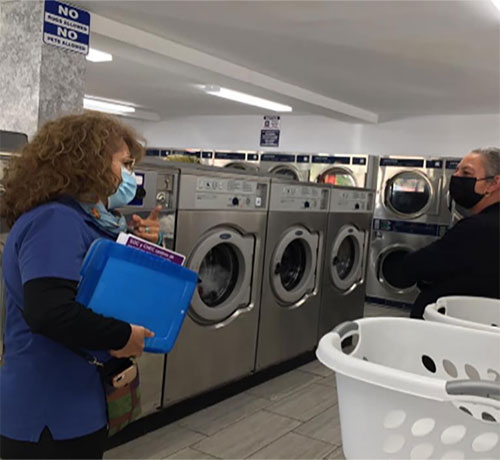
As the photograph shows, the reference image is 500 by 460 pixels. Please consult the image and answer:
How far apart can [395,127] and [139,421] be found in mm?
Answer: 5250

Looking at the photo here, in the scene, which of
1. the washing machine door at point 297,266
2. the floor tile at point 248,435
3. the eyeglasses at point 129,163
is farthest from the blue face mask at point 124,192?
the washing machine door at point 297,266

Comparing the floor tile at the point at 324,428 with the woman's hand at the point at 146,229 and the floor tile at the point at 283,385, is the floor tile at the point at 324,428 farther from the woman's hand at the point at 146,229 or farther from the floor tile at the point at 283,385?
the woman's hand at the point at 146,229

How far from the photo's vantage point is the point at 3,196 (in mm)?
1358

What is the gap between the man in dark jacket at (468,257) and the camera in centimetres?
204

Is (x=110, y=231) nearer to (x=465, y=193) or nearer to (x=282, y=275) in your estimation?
(x=465, y=193)

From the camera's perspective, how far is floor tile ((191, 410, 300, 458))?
8.82 ft

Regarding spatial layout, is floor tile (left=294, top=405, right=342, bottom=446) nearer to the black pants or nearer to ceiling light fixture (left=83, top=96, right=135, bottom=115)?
the black pants

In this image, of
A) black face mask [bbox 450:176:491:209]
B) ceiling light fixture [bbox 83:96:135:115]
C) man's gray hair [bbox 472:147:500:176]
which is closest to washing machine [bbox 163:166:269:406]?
black face mask [bbox 450:176:491:209]

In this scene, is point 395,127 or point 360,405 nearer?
point 360,405

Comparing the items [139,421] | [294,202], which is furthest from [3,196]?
[294,202]

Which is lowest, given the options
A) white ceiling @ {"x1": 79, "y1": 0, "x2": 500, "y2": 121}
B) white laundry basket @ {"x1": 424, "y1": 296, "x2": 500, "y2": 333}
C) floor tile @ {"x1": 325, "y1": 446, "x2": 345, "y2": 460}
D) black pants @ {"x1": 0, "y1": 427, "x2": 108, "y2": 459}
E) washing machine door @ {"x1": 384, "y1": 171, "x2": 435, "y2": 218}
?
floor tile @ {"x1": 325, "y1": 446, "x2": 345, "y2": 460}

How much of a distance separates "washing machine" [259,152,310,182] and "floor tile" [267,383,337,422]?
383 cm

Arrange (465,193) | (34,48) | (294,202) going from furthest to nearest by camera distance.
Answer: (294,202) < (34,48) < (465,193)

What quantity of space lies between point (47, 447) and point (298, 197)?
2.73 meters
